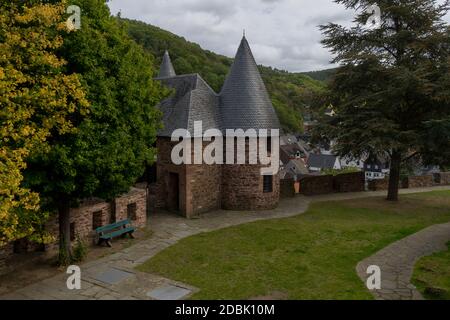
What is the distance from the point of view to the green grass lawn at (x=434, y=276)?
918 centimetres

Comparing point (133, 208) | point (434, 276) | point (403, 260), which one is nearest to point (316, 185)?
point (403, 260)

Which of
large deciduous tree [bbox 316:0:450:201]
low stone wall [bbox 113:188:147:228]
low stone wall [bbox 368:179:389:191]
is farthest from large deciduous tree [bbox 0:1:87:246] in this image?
low stone wall [bbox 368:179:389:191]

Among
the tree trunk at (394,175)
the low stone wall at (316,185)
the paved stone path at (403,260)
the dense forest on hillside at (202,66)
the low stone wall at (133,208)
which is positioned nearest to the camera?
the paved stone path at (403,260)

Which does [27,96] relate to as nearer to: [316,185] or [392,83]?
[392,83]

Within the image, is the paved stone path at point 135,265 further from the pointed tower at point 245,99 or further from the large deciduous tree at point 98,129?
the pointed tower at point 245,99

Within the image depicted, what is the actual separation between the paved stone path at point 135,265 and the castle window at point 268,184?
1588 mm

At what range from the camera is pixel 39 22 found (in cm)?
921

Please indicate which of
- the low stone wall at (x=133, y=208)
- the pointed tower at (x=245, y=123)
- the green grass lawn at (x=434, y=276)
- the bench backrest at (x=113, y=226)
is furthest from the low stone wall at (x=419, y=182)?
the bench backrest at (x=113, y=226)

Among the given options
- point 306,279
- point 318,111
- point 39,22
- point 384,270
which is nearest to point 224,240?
point 306,279

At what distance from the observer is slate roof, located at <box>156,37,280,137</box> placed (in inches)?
773

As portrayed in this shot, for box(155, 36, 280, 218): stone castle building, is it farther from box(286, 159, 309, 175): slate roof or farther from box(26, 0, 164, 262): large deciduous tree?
box(286, 159, 309, 175): slate roof

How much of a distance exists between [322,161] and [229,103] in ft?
206

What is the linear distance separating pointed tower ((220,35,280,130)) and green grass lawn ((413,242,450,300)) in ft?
34.7

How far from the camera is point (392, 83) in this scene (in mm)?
19156
